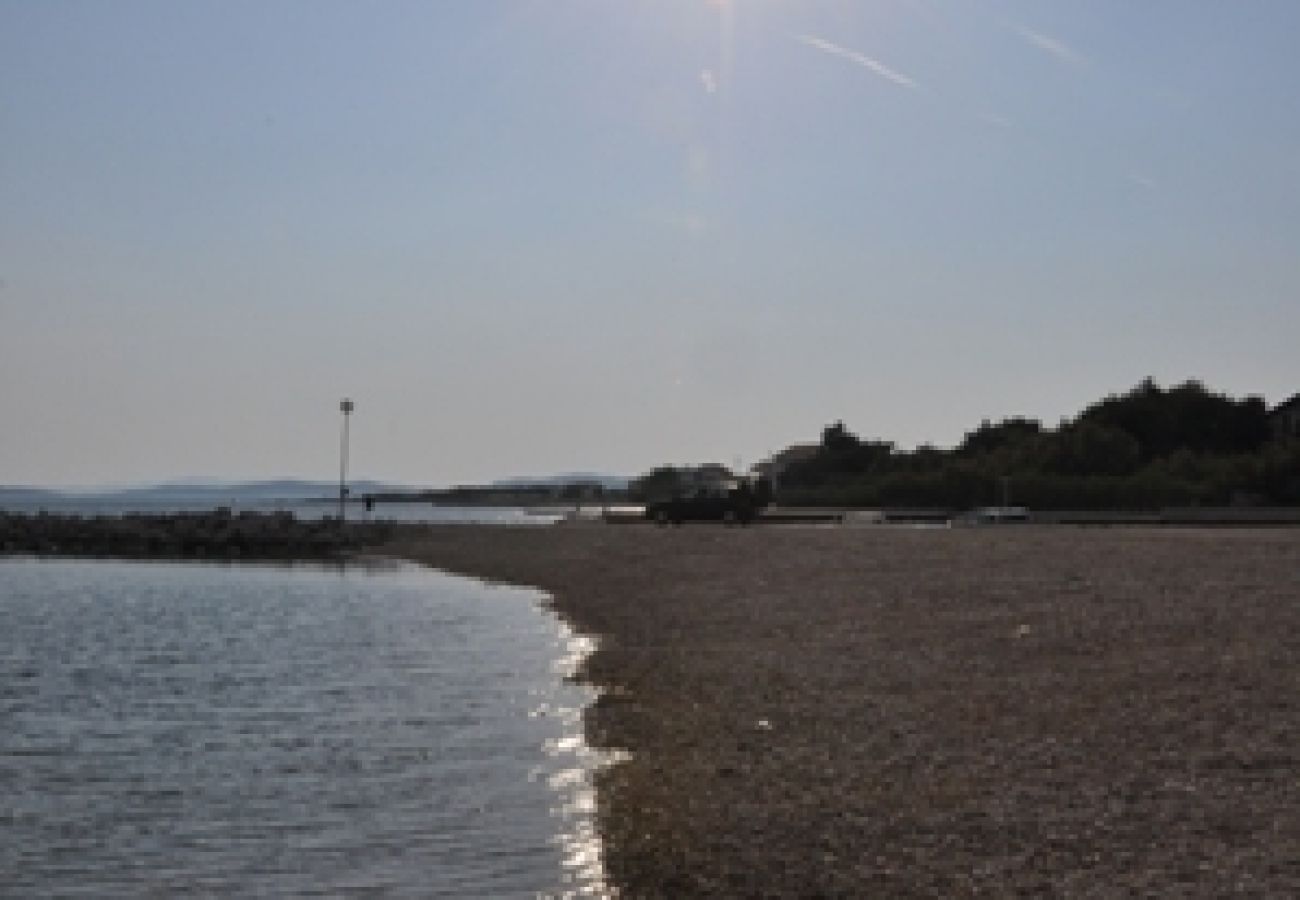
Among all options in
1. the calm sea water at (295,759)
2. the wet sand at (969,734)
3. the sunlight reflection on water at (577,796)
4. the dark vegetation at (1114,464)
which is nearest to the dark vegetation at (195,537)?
the dark vegetation at (1114,464)

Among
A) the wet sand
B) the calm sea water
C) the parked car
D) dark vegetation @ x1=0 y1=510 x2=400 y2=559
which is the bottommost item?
the calm sea water

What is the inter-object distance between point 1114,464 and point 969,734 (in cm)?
7380

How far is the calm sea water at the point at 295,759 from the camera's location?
1168 cm

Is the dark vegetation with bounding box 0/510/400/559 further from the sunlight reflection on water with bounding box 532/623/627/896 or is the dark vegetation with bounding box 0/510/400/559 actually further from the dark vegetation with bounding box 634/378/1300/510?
the sunlight reflection on water with bounding box 532/623/627/896

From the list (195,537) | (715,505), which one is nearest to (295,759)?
(715,505)

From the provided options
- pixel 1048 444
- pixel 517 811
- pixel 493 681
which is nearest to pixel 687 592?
pixel 493 681

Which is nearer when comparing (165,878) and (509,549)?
(165,878)

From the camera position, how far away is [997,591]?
26.3 meters

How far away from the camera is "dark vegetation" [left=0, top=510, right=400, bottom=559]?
2896 inches

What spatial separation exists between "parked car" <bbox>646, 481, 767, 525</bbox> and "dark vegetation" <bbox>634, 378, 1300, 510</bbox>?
46.5 ft

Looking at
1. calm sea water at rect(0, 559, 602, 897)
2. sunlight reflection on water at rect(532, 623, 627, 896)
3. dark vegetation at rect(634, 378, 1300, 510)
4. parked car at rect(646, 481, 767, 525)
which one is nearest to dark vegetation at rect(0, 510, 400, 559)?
parked car at rect(646, 481, 767, 525)

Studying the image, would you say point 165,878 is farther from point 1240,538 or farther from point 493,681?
point 1240,538

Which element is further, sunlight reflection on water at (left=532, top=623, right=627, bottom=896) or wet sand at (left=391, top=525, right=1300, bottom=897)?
sunlight reflection on water at (left=532, top=623, right=627, bottom=896)

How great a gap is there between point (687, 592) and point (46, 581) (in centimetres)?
2765
